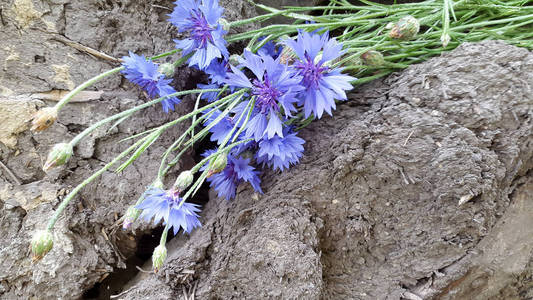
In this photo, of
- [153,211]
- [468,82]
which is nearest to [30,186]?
[153,211]

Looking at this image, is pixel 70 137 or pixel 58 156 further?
pixel 70 137

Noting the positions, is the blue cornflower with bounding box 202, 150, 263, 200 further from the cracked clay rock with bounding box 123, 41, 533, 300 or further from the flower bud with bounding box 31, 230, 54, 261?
the flower bud with bounding box 31, 230, 54, 261

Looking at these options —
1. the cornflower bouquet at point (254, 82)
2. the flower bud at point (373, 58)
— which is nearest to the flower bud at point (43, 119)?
the cornflower bouquet at point (254, 82)

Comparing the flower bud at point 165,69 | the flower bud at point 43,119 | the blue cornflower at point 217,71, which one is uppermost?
the flower bud at point 43,119

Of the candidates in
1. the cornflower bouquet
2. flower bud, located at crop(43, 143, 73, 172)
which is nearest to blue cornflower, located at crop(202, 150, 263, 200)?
the cornflower bouquet

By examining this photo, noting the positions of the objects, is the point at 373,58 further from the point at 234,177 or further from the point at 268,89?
the point at 234,177

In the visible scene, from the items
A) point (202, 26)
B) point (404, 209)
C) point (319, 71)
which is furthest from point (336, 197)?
point (202, 26)

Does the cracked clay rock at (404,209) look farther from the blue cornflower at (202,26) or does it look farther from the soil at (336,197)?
the blue cornflower at (202,26)
